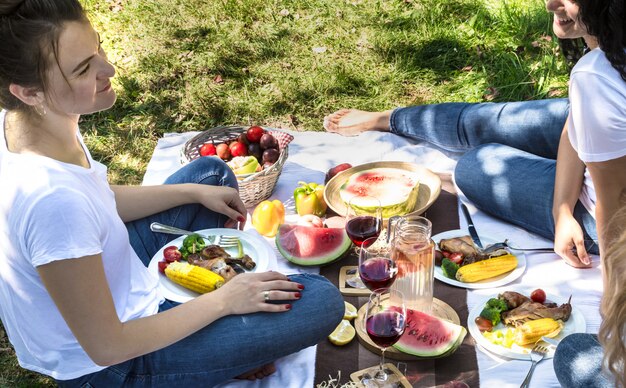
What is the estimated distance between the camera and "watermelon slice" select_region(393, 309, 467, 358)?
299 centimetres

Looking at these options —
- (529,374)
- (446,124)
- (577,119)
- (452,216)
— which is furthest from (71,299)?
(446,124)

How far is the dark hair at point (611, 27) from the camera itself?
9.30 feet

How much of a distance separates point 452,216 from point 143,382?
2024 millimetres

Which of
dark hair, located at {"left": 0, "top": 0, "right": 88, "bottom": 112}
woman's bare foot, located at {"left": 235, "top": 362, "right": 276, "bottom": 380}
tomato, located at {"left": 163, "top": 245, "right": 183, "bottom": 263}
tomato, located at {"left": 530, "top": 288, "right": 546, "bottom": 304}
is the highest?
dark hair, located at {"left": 0, "top": 0, "right": 88, "bottom": 112}

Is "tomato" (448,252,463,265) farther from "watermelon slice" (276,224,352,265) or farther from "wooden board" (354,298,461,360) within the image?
"watermelon slice" (276,224,352,265)

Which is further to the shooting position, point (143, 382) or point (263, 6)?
point (263, 6)

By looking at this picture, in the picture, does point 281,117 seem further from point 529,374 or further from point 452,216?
point 529,374

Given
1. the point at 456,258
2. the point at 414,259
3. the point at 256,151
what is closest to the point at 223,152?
the point at 256,151

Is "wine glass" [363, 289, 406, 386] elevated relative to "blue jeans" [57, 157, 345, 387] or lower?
elevated

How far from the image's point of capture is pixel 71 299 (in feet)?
7.64

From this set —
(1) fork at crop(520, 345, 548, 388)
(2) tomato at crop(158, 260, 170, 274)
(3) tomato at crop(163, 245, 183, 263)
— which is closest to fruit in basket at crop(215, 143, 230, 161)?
(3) tomato at crop(163, 245, 183, 263)

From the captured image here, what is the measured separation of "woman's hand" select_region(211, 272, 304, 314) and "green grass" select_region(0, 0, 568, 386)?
2.39m

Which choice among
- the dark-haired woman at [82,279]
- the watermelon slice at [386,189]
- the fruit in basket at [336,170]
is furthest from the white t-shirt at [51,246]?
the fruit in basket at [336,170]

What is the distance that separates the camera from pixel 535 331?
302 cm
